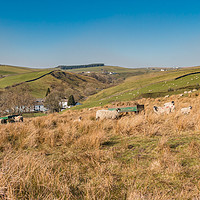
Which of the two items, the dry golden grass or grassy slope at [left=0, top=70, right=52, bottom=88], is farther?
grassy slope at [left=0, top=70, right=52, bottom=88]

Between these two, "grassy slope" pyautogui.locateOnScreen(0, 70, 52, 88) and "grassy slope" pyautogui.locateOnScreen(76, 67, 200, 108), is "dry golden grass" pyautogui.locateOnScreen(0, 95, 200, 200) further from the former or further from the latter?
"grassy slope" pyautogui.locateOnScreen(0, 70, 52, 88)

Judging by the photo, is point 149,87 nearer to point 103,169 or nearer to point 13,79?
point 103,169

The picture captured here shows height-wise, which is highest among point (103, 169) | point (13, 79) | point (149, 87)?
point (13, 79)

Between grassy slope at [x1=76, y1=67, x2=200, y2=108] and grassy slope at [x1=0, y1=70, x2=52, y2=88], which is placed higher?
grassy slope at [x1=0, y1=70, x2=52, y2=88]

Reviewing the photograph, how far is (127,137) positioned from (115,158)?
1827 mm

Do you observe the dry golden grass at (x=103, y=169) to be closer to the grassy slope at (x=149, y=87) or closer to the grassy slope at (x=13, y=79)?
the grassy slope at (x=149, y=87)

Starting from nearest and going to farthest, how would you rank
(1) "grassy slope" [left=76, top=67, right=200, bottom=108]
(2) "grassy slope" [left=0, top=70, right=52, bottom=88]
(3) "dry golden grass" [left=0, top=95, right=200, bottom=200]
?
1. (3) "dry golden grass" [left=0, top=95, right=200, bottom=200]
2. (1) "grassy slope" [left=76, top=67, right=200, bottom=108]
3. (2) "grassy slope" [left=0, top=70, right=52, bottom=88]

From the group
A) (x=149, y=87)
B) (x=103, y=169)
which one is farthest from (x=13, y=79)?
(x=103, y=169)

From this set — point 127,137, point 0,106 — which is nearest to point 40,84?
point 0,106

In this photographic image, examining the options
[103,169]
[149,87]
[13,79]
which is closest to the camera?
[103,169]

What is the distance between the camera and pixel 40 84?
145375 millimetres

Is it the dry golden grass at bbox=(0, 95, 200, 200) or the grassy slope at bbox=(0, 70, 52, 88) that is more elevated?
the grassy slope at bbox=(0, 70, 52, 88)

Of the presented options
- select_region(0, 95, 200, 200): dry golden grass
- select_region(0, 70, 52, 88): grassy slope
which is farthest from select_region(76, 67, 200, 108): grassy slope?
select_region(0, 70, 52, 88): grassy slope

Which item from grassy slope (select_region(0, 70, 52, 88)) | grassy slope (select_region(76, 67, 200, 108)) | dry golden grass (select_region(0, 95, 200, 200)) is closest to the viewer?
dry golden grass (select_region(0, 95, 200, 200))
